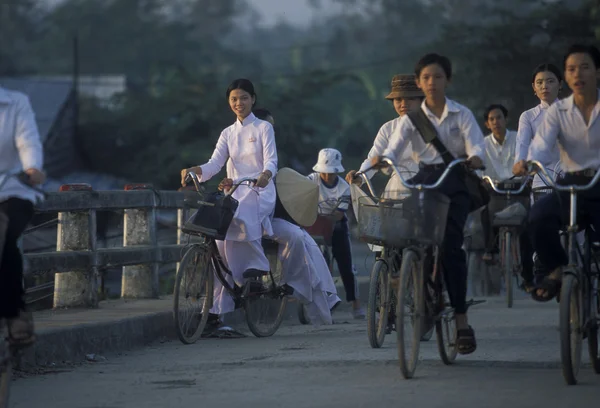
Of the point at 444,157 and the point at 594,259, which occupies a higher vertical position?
the point at 444,157

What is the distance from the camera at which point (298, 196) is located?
12516 mm

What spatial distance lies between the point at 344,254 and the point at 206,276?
3.08m

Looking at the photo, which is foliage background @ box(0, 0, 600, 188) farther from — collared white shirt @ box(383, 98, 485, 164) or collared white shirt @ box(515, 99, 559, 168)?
collared white shirt @ box(383, 98, 485, 164)

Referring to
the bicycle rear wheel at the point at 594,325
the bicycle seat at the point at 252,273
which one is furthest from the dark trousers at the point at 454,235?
the bicycle seat at the point at 252,273

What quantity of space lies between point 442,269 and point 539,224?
73 cm

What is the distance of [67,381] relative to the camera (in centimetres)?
891

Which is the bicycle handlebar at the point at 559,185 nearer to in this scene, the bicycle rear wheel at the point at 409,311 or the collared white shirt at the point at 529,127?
the bicycle rear wheel at the point at 409,311

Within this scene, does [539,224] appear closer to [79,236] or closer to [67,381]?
[67,381]

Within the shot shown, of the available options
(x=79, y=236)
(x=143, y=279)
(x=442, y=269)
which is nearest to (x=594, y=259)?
(x=442, y=269)

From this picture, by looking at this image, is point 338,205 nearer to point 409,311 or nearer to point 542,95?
point 542,95

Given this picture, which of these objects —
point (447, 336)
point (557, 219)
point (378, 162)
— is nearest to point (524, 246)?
point (447, 336)

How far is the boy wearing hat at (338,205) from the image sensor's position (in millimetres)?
14086

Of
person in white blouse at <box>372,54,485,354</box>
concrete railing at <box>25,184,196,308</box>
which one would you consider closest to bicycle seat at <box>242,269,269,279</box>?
concrete railing at <box>25,184,196,308</box>

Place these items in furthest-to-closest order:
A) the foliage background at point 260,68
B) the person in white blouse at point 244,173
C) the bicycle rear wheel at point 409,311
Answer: the foliage background at point 260,68
the person in white blouse at point 244,173
the bicycle rear wheel at point 409,311
